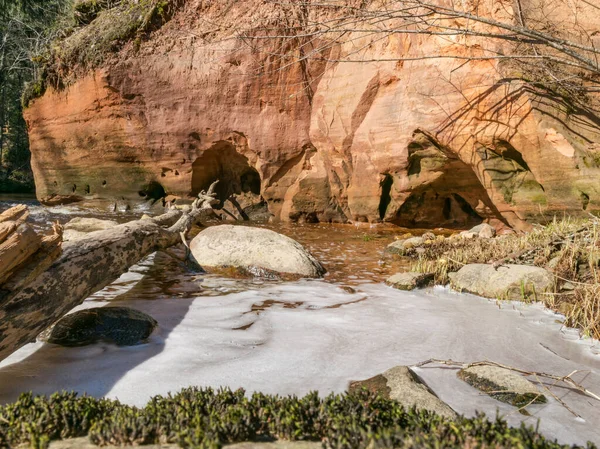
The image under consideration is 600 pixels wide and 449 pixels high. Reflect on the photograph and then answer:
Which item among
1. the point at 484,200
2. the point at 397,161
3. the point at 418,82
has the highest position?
the point at 418,82

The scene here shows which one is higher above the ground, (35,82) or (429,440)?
(35,82)

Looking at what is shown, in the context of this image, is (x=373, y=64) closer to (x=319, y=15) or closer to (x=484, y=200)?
(x=319, y=15)

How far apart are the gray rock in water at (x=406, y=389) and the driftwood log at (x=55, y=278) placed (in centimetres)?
206

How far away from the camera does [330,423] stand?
1.89 meters

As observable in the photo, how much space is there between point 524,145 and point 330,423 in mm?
7576

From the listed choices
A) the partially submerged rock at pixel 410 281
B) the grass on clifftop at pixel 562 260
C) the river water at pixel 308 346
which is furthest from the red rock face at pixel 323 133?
the river water at pixel 308 346

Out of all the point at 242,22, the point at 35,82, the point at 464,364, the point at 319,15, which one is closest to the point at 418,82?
the point at 319,15

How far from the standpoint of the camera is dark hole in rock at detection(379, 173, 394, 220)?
1088 centimetres

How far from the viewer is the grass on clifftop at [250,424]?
170cm

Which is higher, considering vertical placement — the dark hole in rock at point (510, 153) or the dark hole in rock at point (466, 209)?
the dark hole in rock at point (510, 153)

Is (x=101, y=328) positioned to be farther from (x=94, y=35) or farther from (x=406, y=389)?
(x=94, y=35)

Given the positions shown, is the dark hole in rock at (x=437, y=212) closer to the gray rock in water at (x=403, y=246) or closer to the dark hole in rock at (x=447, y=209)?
the dark hole in rock at (x=447, y=209)

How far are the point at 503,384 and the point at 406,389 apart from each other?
2.14ft

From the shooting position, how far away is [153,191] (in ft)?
48.5
